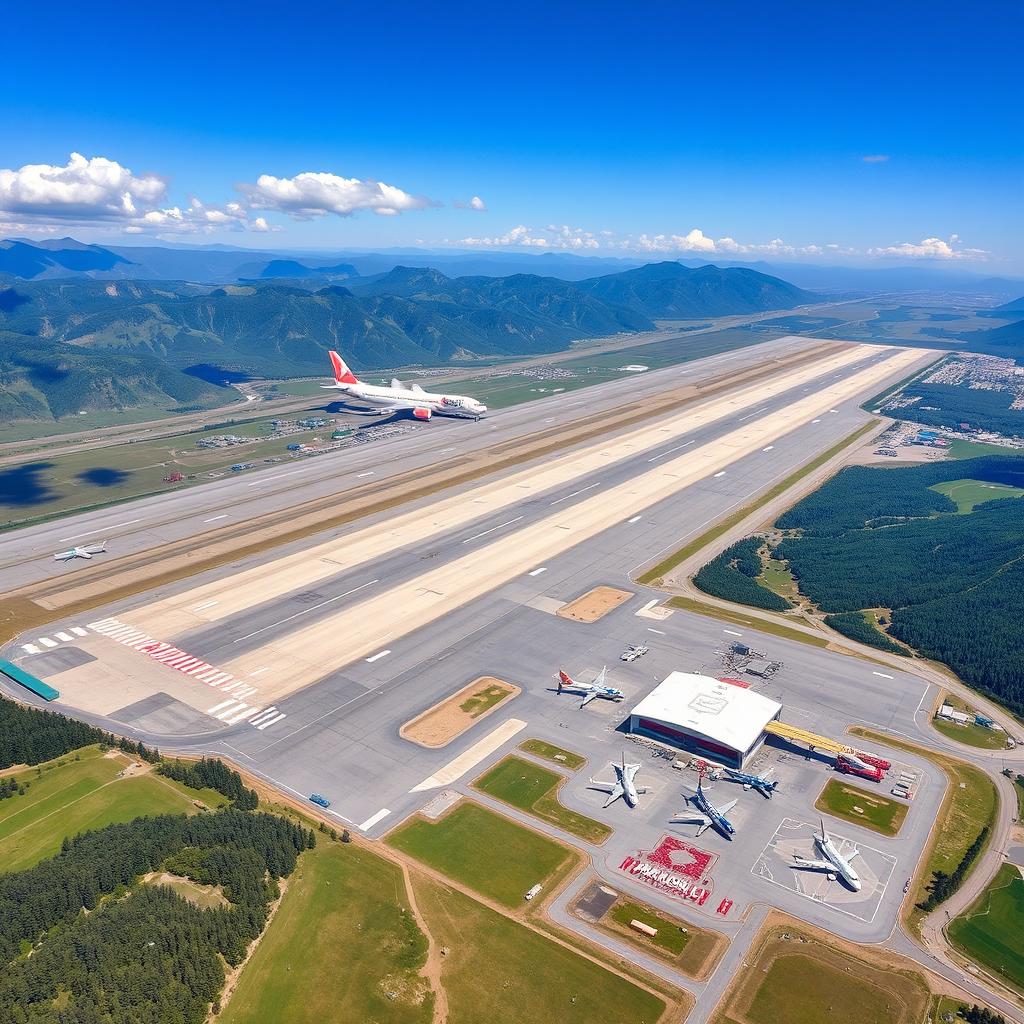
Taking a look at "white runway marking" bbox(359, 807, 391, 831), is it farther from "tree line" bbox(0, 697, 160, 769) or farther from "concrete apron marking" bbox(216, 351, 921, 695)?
"tree line" bbox(0, 697, 160, 769)

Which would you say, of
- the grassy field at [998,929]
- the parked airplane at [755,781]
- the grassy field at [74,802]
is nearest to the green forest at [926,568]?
the grassy field at [998,929]

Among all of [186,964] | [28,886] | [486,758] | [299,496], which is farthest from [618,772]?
[299,496]

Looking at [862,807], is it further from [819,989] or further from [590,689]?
[590,689]

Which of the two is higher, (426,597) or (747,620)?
(747,620)

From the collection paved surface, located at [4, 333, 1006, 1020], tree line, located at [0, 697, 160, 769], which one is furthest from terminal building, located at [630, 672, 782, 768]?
tree line, located at [0, 697, 160, 769]

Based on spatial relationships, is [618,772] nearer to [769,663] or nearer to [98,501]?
[769,663]

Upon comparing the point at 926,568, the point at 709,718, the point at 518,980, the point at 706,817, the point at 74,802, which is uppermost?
the point at 926,568

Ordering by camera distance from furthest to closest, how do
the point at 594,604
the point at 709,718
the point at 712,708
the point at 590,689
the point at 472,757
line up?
the point at 594,604 < the point at 590,689 < the point at 712,708 < the point at 709,718 < the point at 472,757

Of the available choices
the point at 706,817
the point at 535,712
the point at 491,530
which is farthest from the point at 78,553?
the point at 706,817
